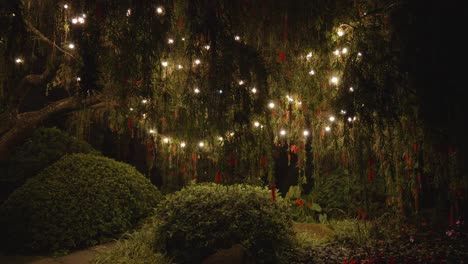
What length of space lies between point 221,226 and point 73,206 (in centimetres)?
237

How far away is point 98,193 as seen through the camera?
6352 millimetres

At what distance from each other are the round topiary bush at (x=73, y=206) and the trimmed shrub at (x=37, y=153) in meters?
0.38

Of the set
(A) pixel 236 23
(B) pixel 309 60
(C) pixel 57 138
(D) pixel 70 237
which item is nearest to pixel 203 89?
(A) pixel 236 23

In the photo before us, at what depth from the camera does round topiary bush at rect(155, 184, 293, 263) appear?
517 centimetres

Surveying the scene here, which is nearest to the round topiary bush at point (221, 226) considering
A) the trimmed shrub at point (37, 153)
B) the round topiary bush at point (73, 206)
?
the round topiary bush at point (73, 206)

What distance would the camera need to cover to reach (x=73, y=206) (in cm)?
599

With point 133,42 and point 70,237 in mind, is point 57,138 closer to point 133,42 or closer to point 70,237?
point 70,237

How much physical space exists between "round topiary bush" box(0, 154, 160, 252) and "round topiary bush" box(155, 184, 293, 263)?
45.7 inches

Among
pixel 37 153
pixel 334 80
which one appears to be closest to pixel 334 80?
pixel 334 80

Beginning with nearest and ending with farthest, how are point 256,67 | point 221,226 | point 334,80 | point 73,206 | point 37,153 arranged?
point 256,67 → point 334,80 → point 221,226 → point 73,206 → point 37,153

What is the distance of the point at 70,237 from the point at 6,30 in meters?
3.90

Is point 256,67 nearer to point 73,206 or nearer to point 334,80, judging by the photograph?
point 334,80

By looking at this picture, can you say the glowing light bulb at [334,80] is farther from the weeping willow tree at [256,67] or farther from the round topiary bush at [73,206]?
the round topiary bush at [73,206]

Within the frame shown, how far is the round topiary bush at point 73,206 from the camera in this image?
577cm
